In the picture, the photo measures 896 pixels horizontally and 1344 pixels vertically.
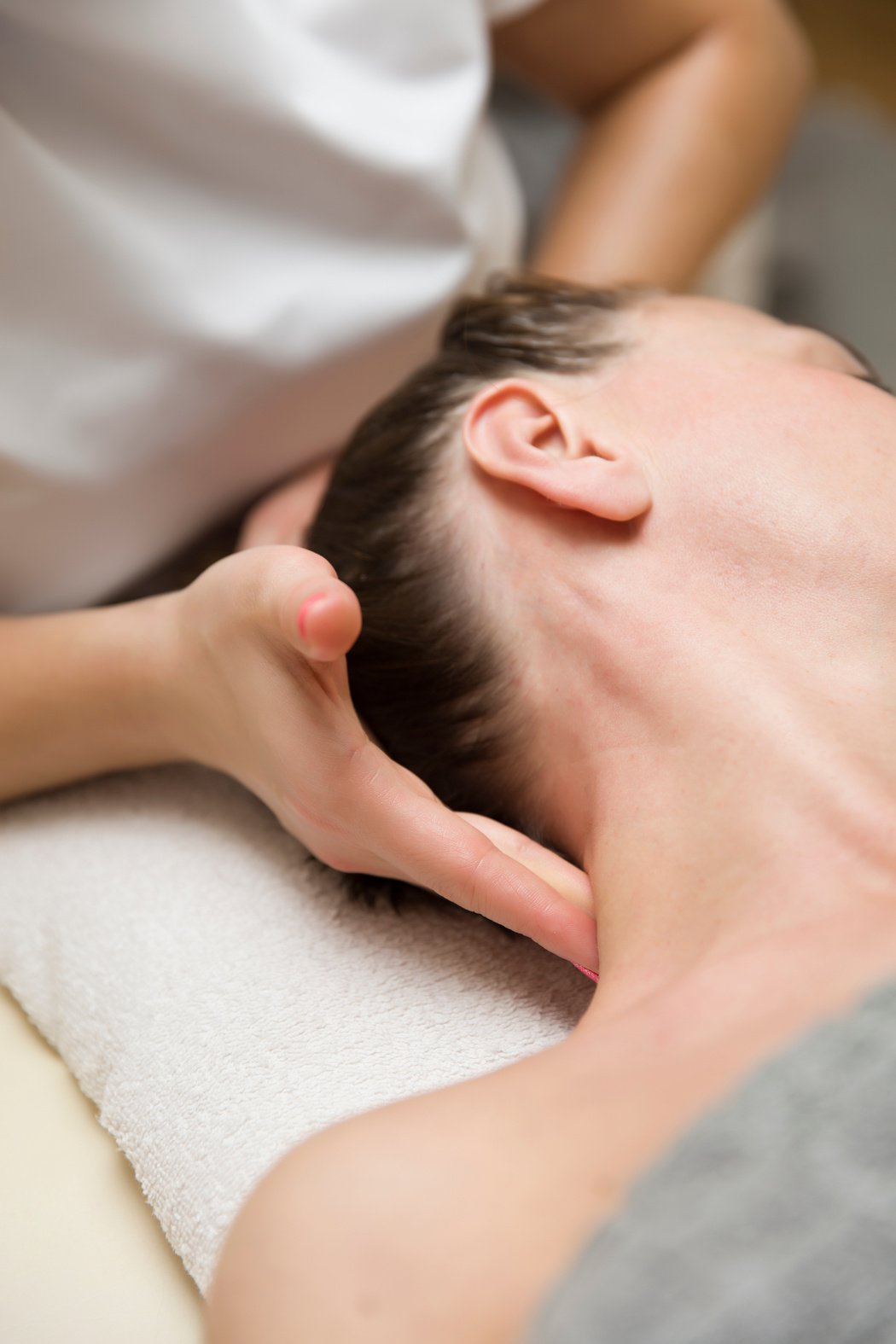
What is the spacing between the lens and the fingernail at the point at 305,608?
23.0 inches

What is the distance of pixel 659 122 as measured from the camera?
120 cm

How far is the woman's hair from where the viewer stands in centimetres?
77

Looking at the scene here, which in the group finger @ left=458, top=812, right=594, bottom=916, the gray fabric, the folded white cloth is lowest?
the folded white cloth

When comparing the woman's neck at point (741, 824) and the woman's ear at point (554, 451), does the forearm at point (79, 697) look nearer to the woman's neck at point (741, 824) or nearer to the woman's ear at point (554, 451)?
the woman's ear at point (554, 451)

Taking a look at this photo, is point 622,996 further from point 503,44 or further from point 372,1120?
point 503,44

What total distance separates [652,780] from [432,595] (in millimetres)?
200

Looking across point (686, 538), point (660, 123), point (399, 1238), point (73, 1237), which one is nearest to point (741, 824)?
point (686, 538)

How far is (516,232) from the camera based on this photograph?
48.3 inches

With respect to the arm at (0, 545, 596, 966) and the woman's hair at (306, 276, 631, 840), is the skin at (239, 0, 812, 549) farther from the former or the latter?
the arm at (0, 545, 596, 966)

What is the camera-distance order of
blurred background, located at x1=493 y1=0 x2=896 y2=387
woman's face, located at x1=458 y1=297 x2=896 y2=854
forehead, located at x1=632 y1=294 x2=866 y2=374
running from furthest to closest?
blurred background, located at x1=493 y1=0 x2=896 y2=387, forehead, located at x1=632 y1=294 x2=866 y2=374, woman's face, located at x1=458 y1=297 x2=896 y2=854

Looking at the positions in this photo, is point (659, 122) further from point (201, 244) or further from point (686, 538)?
point (686, 538)

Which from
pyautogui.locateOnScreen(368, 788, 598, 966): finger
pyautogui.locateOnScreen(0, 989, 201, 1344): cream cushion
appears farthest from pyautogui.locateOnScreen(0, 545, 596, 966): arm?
pyautogui.locateOnScreen(0, 989, 201, 1344): cream cushion

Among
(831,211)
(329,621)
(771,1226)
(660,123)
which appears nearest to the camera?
(771,1226)

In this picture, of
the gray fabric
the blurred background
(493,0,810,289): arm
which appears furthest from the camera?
the blurred background
